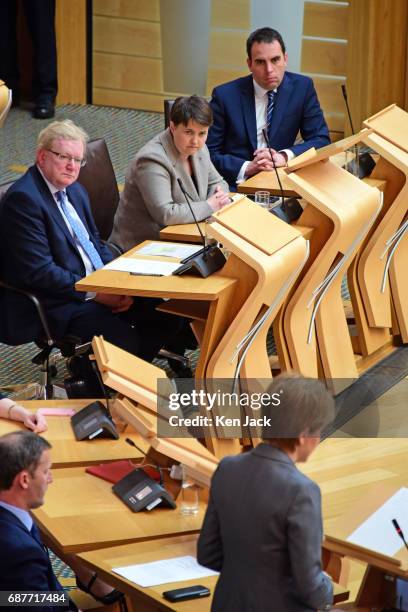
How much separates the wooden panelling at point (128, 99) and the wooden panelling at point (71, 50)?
140mm

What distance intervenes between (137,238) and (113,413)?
64.5 inches

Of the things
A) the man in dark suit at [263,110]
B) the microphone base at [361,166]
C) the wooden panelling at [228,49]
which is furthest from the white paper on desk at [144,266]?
the wooden panelling at [228,49]

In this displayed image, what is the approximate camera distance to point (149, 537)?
3.09 meters

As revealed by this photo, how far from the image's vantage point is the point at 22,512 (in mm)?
2824

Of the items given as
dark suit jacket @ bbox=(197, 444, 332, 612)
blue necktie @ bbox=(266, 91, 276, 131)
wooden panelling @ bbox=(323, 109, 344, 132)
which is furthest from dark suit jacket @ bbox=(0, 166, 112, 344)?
wooden panelling @ bbox=(323, 109, 344, 132)

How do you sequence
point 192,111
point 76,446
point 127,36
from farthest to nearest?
point 127,36, point 192,111, point 76,446

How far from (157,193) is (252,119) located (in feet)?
4.21

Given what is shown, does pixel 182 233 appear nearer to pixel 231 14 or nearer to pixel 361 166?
pixel 361 166

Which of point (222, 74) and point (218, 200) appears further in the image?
point (222, 74)

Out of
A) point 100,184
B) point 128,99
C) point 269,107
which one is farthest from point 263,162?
point 128,99

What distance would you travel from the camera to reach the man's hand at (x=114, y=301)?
473 cm

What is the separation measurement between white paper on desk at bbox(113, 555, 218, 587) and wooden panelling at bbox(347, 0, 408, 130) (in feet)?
19.2

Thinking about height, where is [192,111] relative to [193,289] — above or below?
above

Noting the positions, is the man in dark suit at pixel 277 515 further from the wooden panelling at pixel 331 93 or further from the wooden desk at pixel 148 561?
the wooden panelling at pixel 331 93
